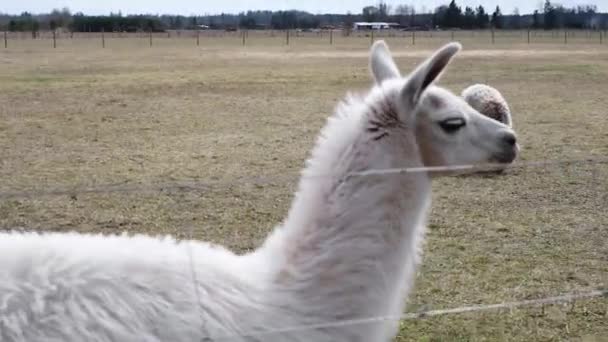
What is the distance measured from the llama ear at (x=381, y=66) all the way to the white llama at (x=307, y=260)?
1.05 feet

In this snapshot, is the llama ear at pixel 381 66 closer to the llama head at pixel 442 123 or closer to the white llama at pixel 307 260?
the llama head at pixel 442 123

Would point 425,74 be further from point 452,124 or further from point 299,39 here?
point 299,39

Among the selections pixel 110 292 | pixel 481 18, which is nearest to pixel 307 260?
pixel 110 292

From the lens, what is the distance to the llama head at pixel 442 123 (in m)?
3.15

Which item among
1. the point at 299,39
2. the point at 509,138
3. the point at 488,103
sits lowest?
the point at 488,103

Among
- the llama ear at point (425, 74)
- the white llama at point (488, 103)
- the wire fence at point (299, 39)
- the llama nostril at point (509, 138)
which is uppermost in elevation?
the wire fence at point (299, 39)

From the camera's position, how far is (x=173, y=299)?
8.75 feet

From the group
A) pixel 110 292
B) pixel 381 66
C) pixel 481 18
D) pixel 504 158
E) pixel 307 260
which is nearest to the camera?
pixel 110 292

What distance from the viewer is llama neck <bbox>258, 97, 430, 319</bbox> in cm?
295

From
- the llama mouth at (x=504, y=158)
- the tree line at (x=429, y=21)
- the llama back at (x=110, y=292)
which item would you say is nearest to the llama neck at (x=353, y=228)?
the llama back at (x=110, y=292)

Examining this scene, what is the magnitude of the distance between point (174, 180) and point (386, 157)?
6.67 meters

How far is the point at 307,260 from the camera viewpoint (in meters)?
2.98

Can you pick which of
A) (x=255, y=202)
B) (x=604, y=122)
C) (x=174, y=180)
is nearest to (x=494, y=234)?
(x=255, y=202)

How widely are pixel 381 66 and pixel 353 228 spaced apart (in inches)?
42.8
